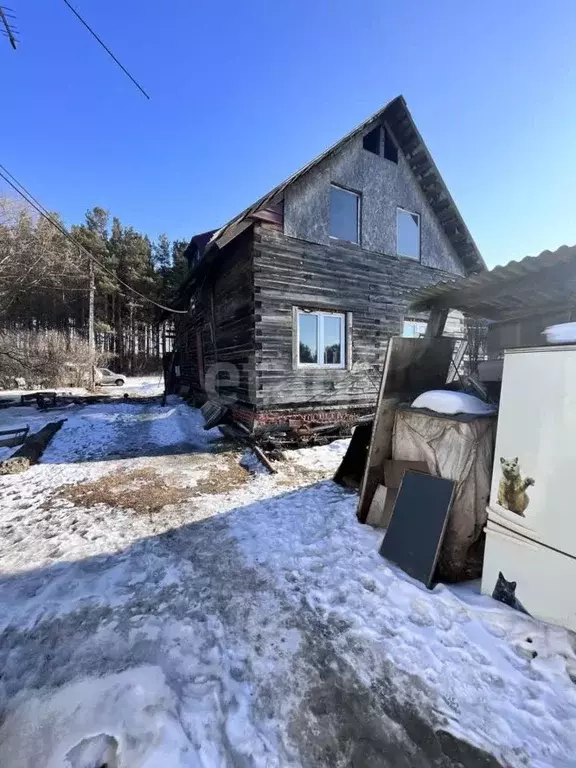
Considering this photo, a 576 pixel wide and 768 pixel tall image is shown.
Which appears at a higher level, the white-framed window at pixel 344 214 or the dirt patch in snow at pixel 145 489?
the white-framed window at pixel 344 214

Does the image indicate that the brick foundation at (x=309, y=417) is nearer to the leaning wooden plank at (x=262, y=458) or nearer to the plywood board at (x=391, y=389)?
the leaning wooden plank at (x=262, y=458)

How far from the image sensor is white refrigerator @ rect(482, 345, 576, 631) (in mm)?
2127

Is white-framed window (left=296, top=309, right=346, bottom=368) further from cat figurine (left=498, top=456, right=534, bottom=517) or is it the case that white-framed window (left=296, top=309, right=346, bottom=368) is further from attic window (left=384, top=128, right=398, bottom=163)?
cat figurine (left=498, top=456, right=534, bottom=517)

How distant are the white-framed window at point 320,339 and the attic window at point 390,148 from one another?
5038 mm

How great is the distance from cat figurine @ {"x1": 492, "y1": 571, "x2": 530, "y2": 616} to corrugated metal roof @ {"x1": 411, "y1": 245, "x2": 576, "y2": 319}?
2.56 meters

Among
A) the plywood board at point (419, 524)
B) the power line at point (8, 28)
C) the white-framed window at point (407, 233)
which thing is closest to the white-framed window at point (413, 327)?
the white-framed window at point (407, 233)

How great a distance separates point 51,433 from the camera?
8.11 m

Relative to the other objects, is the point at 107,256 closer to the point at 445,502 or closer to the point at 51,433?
the point at 51,433

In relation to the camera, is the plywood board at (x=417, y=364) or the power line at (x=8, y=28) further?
the plywood board at (x=417, y=364)

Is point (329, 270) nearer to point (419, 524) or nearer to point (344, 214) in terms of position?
point (344, 214)

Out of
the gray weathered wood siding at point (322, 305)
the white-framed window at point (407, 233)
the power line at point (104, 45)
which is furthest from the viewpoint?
the white-framed window at point (407, 233)

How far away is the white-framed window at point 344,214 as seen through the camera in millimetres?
8250

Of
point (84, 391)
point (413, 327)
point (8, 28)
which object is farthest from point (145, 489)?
point (84, 391)

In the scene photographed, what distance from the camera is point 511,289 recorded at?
129 inches
